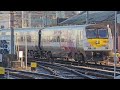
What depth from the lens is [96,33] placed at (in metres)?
18.9

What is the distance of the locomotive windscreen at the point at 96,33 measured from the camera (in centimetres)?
1858

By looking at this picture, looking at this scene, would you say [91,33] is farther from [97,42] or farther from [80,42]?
[80,42]

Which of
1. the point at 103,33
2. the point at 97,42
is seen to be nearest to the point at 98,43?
the point at 97,42

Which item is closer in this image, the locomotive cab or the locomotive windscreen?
the locomotive cab

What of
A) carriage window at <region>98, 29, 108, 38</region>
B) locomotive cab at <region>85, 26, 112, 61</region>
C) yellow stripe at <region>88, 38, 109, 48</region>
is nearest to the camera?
locomotive cab at <region>85, 26, 112, 61</region>

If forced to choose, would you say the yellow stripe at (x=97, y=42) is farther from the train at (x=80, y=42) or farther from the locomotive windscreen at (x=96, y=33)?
the locomotive windscreen at (x=96, y=33)

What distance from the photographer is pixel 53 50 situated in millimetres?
21469

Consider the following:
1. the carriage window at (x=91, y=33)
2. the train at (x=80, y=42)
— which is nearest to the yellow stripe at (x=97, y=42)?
the train at (x=80, y=42)

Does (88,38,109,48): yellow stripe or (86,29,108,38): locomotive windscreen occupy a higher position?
(86,29,108,38): locomotive windscreen

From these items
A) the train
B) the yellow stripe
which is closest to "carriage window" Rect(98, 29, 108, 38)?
the train

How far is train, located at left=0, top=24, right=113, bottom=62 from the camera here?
18.3m

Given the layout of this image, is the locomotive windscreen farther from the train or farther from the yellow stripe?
the yellow stripe
